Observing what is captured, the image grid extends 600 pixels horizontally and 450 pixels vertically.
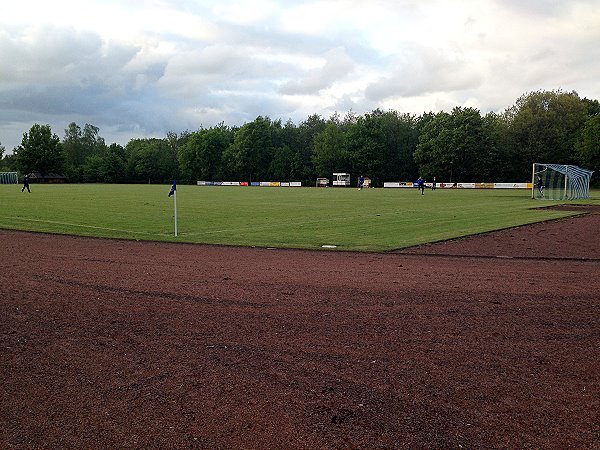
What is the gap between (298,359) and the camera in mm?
6430

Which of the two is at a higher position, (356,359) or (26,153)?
(26,153)

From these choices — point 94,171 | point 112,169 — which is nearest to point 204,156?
point 112,169

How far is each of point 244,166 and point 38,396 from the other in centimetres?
12571

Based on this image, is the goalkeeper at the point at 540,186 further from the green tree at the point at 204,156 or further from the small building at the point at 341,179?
the green tree at the point at 204,156

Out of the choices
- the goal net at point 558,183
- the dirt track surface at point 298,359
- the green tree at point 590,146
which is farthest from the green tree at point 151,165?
the dirt track surface at point 298,359

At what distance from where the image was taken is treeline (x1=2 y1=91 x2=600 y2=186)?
95125 mm

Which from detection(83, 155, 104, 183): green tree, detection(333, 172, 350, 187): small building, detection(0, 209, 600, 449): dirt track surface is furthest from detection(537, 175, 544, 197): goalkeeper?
detection(83, 155, 104, 183): green tree

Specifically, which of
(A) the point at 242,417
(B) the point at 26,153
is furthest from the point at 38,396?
(B) the point at 26,153

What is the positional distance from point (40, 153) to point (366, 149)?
281 ft

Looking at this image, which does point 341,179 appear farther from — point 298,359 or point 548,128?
point 298,359

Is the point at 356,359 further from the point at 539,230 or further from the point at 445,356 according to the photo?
the point at 539,230

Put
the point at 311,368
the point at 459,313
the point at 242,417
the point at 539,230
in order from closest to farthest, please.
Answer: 1. the point at 242,417
2. the point at 311,368
3. the point at 459,313
4. the point at 539,230

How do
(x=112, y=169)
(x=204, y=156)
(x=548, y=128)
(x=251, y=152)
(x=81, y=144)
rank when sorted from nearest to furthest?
(x=548, y=128) → (x=251, y=152) → (x=204, y=156) → (x=112, y=169) → (x=81, y=144)

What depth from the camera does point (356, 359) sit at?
6.41 metres
